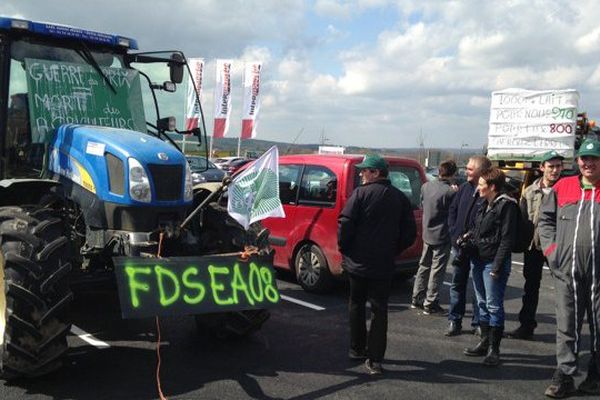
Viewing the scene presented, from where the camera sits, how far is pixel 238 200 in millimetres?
4695

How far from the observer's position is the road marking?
493 cm

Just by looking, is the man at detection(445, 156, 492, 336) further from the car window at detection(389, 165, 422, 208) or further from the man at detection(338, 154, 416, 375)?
the car window at detection(389, 165, 422, 208)

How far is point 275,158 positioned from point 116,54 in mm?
2037

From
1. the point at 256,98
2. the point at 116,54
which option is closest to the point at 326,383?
the point at 116,54

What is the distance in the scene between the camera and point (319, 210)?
702 centimetres

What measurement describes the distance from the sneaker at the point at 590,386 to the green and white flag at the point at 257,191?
9.03 ft

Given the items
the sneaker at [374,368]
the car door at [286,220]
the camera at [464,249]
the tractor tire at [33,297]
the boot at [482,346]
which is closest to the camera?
the tractor tire at [33,297]

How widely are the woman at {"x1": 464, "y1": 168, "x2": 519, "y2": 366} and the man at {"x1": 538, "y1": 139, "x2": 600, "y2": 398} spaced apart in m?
0.51

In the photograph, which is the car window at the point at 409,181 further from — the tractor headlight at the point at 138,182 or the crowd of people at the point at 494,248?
the tractor headlight at the point at 138,182

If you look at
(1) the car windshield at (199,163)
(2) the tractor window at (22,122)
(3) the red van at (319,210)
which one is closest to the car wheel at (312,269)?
(3) the red van at (319,210)

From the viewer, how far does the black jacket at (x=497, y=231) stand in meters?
4.90

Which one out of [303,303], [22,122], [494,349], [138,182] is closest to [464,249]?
[494,349]

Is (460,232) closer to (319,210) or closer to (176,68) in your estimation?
(319,210)

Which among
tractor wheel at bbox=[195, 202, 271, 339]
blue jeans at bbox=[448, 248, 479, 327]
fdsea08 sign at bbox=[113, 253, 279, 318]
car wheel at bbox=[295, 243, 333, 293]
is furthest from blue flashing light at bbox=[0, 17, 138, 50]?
blue jeans at bbox=[448, 248, 479, 327]
